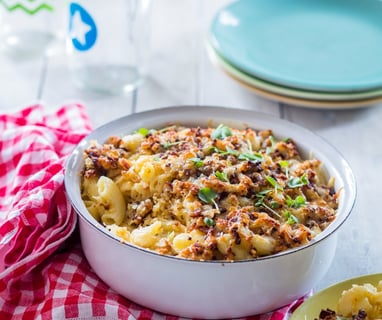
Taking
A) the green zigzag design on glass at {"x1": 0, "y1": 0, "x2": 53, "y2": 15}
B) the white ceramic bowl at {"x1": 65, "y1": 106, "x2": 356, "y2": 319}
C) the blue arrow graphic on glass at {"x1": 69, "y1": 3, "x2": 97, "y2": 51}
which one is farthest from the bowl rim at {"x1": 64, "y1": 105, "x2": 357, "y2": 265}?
the green zigzag design on glass at {"x1": 0, "y1": 0, "x2": 53, "y2": 15}

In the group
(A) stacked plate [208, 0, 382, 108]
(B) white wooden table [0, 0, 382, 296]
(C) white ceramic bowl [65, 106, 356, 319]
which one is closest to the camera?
(C) white ceramic bowl [65, 106, 356, 319]


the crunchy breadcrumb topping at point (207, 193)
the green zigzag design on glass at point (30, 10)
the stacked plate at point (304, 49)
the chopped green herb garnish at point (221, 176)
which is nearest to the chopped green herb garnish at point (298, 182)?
the crunchy breadcrumb topping at point (207, 193)

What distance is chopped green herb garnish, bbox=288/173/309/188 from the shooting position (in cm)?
167

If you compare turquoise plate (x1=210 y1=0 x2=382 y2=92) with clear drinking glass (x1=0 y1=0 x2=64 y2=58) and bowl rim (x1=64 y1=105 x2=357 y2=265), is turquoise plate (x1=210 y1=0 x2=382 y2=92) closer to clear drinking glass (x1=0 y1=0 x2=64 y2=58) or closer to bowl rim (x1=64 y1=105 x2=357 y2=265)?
bowl rim (x1=64 y1=105 x2=357 y2=265)

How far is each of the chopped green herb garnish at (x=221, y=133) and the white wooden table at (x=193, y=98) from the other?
0.38 m

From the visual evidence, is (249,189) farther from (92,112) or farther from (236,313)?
(92,112)

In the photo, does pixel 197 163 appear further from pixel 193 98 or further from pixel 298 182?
pixel 193 98

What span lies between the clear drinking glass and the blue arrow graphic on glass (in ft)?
1.00

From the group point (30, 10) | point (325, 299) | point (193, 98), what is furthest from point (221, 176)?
point (30, 10)

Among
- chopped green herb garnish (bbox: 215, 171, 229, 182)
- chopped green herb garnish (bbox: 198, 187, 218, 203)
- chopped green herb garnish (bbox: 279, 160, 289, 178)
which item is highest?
chopped green herb garnish (bbox: 215, 171, 229, 182)

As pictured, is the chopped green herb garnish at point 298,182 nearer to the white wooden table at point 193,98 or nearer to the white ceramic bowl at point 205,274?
the white ceramic bowl at point 205,274

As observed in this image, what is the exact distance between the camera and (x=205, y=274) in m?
1.46

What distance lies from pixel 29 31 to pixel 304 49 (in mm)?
981

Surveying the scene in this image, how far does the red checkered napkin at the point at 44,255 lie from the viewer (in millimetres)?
1555
